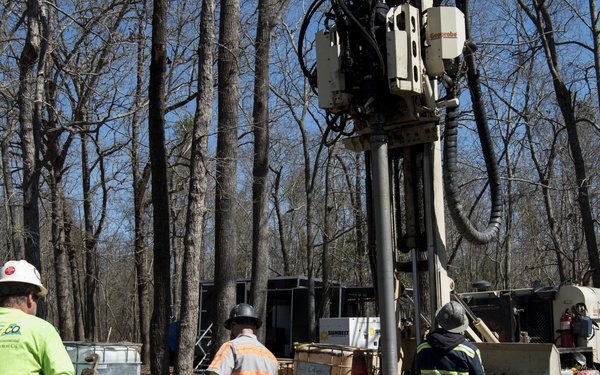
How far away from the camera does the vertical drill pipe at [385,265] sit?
734cm

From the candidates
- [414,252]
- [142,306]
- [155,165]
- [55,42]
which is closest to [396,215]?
[414,252]

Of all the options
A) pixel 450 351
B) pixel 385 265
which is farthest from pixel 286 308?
pixel 450 351

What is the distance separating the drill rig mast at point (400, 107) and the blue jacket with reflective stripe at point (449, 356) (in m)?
2.08

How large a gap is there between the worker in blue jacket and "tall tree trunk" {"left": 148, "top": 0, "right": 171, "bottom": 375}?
7134 mm

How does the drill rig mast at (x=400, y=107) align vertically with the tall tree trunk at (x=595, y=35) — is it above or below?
below

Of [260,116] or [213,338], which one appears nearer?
[213,338]

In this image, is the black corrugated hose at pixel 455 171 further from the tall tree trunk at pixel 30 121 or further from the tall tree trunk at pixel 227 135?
the tall tree trunk at pixel 30 121

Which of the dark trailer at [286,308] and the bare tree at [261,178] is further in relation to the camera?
the dark trailer at [286,308]

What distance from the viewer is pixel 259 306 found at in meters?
17.7

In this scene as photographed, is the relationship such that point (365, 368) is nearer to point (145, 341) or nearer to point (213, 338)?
point (213, 338)

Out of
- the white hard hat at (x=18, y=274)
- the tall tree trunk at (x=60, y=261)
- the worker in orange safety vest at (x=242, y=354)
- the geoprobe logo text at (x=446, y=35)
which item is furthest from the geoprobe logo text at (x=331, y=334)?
the white hard hat at (x=18, y=274)

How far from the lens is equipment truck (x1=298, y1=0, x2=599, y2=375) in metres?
7.39

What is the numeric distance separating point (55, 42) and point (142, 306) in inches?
408

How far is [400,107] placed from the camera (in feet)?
26.1
